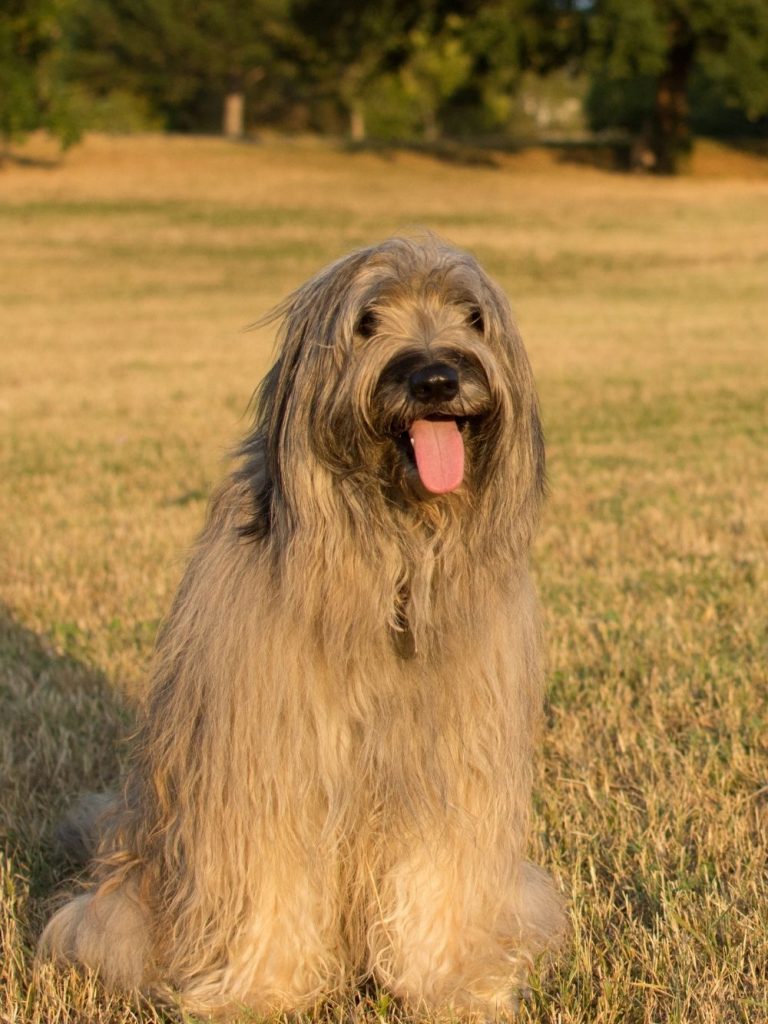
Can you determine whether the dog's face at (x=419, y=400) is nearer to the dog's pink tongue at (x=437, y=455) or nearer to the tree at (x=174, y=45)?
the dog's pink tongue at (x=437, y=455)

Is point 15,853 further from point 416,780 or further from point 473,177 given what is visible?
point 473,177

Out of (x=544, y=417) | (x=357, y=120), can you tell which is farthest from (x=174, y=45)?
(x=544, y=417)

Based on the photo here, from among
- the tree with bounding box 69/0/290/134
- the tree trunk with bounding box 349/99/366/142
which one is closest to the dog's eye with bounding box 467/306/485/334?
the tree with bounding box 69/0/290/134

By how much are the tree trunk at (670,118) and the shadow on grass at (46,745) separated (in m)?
41.3

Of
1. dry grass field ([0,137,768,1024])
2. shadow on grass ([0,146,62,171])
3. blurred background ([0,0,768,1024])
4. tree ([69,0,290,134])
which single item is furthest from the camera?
tree ([69,0,290,134])

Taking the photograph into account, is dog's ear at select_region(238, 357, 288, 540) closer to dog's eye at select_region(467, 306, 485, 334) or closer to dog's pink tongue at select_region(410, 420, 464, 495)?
dog's pink tongue at select_region(410, 420, 464, 495)

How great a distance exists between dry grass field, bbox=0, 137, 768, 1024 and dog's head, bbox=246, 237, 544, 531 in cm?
131

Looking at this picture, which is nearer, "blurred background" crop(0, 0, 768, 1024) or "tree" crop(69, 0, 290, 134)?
"blurred background" crop(0, 0, 768, 1024)

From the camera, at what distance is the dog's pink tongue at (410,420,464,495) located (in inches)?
110

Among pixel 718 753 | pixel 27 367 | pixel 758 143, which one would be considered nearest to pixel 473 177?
pixel 758 143

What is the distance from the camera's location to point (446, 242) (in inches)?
126

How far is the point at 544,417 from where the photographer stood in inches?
451

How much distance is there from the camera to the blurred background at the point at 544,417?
3.77m

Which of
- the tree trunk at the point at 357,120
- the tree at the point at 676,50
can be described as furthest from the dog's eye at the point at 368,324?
the tree trunk at the point at 357,120
